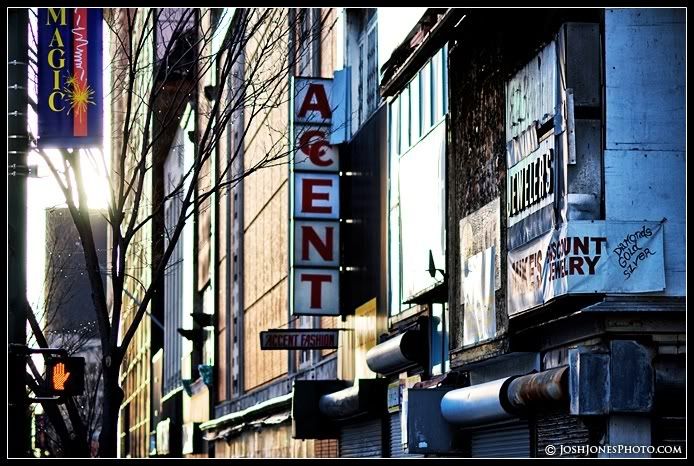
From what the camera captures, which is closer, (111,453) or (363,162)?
(111,453)

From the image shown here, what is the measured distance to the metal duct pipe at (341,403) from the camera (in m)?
27.3

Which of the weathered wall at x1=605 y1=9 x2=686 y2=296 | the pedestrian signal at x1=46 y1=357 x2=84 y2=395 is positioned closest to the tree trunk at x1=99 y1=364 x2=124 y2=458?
the pedestrian signal at x1=46 y1=357 x2=84 y2=395

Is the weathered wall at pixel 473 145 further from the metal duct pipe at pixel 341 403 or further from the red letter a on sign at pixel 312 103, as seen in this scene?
the red letter a on sign at pixel 312 103

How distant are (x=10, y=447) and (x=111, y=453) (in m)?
4.95

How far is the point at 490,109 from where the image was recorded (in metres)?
19.2

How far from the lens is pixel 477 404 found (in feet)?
62.5

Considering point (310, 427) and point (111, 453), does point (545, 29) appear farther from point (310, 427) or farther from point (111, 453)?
point (310, 427)

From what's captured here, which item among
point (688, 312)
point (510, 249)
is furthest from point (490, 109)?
point (688, 312)

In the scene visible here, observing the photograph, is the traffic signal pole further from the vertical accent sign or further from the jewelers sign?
the vertical accent sign

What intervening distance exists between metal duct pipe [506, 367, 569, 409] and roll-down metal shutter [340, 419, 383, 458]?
9.61 m

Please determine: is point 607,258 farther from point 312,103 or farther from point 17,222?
point 312,103

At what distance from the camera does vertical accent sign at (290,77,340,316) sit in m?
29.2

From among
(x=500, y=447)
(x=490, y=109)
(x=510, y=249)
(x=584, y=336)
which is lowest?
(x=500, y=447)

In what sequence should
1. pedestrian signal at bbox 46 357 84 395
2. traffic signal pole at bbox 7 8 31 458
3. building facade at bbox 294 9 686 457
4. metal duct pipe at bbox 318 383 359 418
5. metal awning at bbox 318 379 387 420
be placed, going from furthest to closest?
metal duct pipe at bbox 318 383 359 418, metal awning at bbox 318 379 387 420, pedestrian signal at bbox 46 357 84 395, building facade at bbox 294 9 686 457, traffic signal pole at bbox 7 8 31 458
